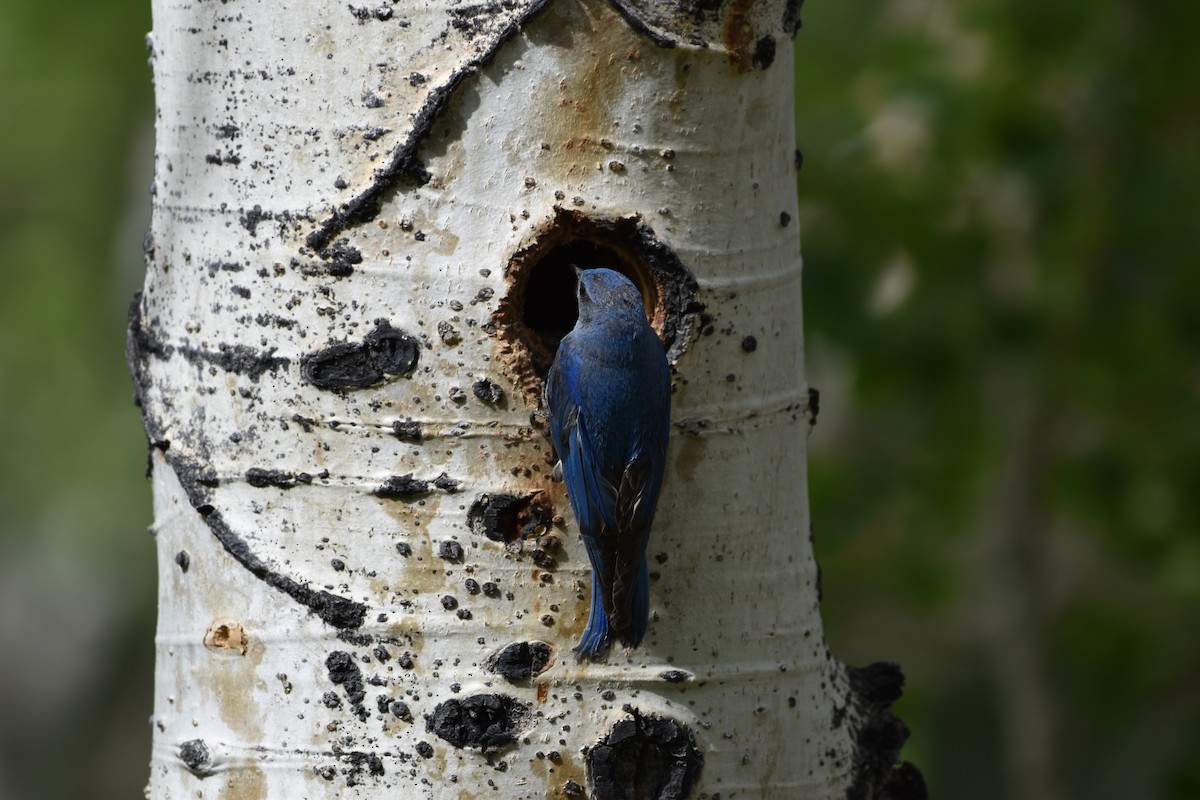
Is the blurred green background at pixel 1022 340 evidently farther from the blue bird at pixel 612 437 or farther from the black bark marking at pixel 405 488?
the black bark marking at pixel 405 488

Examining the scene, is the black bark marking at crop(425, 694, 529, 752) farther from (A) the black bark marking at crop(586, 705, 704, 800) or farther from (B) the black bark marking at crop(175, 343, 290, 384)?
(B) the black bark marking at crop(175, 343, 290, 384)

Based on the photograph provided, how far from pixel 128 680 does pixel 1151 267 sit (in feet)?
24.5

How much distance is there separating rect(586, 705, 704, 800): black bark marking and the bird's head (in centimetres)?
57

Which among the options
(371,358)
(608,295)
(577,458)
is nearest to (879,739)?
(577,458)

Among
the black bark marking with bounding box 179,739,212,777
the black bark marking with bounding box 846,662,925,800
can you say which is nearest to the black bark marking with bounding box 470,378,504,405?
the black bark marking with bounding box 179,739,212,777

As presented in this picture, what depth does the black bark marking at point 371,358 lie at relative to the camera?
1786 millimetres

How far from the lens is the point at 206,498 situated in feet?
6.09

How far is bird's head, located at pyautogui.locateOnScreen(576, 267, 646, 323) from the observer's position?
1.93 meters

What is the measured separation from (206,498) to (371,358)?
Result: 317 millimetres

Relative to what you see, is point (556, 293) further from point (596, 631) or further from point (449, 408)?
point (596, 631)

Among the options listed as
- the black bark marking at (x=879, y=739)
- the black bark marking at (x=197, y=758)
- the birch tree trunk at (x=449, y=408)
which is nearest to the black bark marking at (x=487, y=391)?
the birch tree trunk at (x=449, y=408)

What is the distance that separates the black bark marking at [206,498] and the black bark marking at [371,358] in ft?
0.42

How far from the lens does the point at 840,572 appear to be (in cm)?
419

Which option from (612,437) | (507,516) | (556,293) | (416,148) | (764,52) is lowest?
(507,516)
